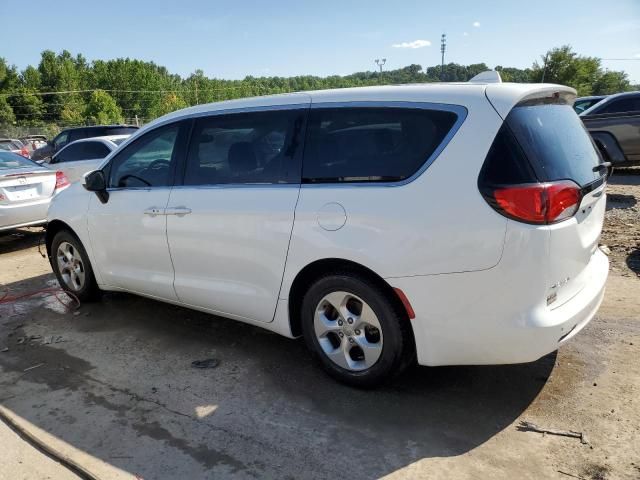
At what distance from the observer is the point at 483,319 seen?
266 cm

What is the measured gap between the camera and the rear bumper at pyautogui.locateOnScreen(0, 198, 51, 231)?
7.29 metres

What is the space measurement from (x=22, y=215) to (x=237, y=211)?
217 inches

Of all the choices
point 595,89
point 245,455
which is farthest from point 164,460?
point 595,89

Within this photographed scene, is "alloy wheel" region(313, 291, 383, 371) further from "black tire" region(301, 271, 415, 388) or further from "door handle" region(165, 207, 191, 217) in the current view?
"door handle" region(165, 207, 191, 217)

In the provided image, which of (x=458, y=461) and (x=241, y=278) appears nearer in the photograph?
(x=458, y=461)

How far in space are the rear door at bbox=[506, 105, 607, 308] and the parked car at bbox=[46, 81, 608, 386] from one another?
0.01m

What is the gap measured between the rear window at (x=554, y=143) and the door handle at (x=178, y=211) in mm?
2281

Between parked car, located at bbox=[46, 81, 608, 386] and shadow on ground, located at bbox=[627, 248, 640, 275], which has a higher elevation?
parked car, located at bbox=[46, 81, 608, 386]

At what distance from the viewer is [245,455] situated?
2697mm

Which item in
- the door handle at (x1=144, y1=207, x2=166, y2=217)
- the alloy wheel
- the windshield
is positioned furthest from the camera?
the windshield

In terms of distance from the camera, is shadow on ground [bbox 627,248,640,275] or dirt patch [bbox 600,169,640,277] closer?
shadow on ground [bbox 627,248,640,275]

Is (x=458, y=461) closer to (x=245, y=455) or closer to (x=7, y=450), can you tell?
(x=245, y=455)

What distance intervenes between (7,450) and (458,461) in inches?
97.8

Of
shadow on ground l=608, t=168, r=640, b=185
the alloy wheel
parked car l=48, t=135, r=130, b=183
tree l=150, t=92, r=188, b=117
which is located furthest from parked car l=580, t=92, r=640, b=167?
tree l=150, t=92, r=188, b=117
